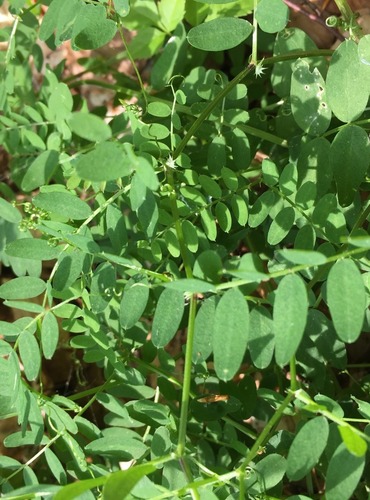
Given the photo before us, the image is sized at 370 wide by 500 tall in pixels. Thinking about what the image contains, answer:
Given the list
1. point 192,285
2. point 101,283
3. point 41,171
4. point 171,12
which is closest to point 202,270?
point 192,285

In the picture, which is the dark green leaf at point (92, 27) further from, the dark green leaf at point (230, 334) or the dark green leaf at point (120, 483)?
the dark green leaf at point (120, 483)

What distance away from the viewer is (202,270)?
1.05m

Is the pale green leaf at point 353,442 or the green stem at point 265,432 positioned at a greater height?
the pale green leaf at point 353,442

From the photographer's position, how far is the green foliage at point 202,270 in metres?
1.00

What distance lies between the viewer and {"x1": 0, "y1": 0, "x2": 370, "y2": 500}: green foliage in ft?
3.29

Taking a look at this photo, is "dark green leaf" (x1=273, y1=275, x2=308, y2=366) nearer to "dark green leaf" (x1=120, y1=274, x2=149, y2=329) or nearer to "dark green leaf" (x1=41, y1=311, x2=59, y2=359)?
"dark green leaf" (x1=120, y1=274, x2=149, y2=329)

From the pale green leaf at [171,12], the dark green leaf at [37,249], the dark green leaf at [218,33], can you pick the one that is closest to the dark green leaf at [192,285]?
the dark green leaf at [37,249]

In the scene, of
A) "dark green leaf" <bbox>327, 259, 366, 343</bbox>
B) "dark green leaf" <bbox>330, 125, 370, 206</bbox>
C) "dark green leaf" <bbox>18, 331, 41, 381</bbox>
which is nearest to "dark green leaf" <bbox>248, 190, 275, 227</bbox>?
"dark green leaf" <bbox>330, 125, 370, 206</bbox>

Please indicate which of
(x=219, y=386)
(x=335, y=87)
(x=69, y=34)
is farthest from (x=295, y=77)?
(x=219, y=386)

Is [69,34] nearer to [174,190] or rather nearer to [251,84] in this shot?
[174,190]

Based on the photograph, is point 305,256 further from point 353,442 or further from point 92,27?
point 92,27

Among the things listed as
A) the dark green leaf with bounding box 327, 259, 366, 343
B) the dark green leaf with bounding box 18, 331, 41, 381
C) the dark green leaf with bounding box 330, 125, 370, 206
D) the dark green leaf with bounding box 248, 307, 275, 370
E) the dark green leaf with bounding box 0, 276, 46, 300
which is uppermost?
the dark green leaf with bounding box 330, 125, 370, 206

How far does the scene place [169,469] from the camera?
122 cm

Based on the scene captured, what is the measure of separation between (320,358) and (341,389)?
0.64 feet
